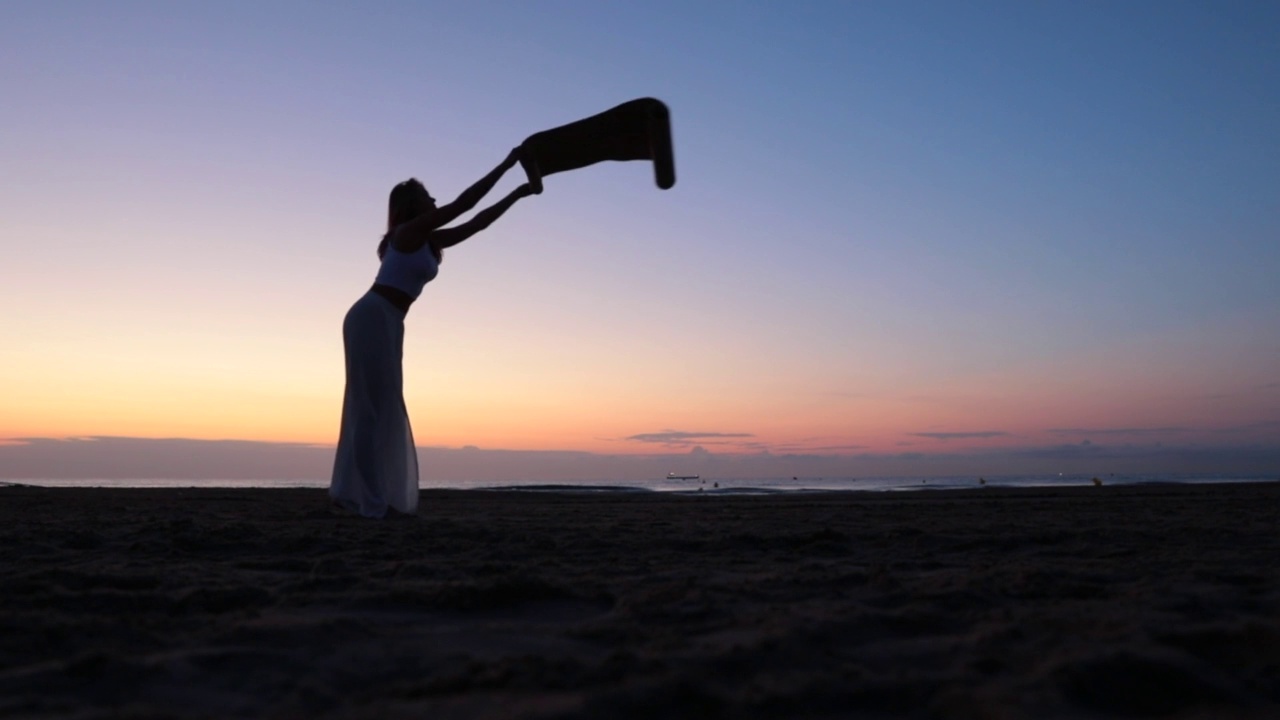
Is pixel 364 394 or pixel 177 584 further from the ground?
pixel 364 394

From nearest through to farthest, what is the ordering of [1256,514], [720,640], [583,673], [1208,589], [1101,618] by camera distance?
[583,673], [720,640], [1101,618], [1208,589], [1256,514]

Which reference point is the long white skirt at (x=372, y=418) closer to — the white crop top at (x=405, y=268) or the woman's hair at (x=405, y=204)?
the white crop top at (x=405, y=268)

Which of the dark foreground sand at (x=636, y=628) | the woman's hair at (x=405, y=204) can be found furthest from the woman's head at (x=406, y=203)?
the dark foreground sand at (x=636, y=628)

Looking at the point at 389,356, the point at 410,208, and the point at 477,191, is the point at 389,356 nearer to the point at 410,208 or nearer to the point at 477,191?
the point at 410,208

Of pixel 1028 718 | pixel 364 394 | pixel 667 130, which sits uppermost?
pixel 667 130

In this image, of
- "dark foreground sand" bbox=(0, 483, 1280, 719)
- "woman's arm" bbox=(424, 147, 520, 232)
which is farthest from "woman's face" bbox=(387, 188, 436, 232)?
"dark foreground sand" bbox=(0, 483, 1280, 719)

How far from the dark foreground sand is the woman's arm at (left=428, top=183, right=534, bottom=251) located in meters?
2.43

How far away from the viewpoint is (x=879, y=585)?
267cm

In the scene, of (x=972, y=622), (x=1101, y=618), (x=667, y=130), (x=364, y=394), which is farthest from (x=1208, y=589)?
(x=364, y=394)

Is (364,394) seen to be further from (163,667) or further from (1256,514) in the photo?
(1256,514)

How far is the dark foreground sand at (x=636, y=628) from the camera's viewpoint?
1547 millimetres

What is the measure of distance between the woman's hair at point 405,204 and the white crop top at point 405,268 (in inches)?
7.1

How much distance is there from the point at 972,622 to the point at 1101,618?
0.31 metres

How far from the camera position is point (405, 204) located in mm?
5914
